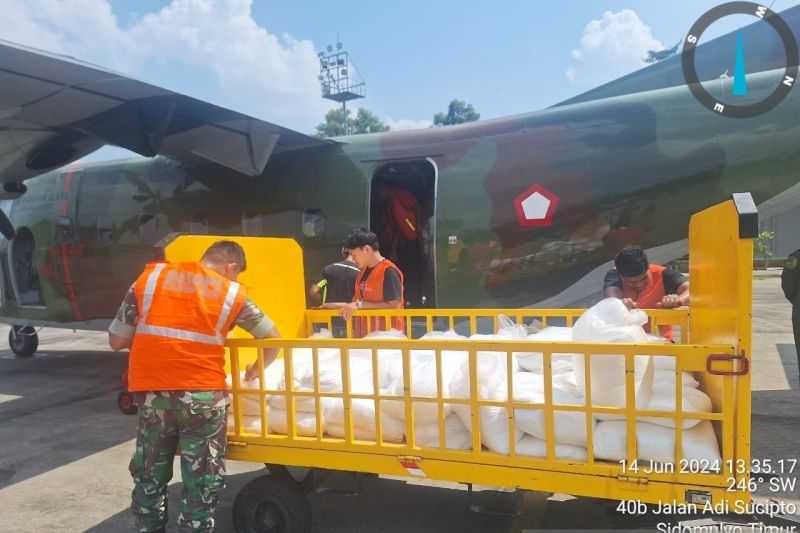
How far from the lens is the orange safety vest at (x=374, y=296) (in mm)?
4667

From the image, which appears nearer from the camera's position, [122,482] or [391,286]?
[122,482]

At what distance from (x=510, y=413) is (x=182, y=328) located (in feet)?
5.62

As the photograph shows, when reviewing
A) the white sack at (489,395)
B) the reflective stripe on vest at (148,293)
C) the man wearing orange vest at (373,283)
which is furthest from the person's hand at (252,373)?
the man wearing orange vest at (373,283)

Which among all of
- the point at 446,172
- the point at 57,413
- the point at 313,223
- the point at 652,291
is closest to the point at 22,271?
the point at 57,413

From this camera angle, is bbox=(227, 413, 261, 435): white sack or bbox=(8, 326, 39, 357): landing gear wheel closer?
bbox=(227, 413, 261, 435): white sack

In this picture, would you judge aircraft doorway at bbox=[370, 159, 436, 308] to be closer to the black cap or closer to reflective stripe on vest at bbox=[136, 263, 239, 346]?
the black cap

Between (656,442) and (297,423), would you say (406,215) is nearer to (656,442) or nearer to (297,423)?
(297,423)

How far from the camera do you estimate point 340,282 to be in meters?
5.79

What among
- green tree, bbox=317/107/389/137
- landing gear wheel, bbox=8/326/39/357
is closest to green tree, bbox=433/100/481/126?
green tree, bbox=317/107/389/137

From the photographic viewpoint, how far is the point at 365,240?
16.1 ft

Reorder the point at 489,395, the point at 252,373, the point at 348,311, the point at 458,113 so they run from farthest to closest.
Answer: the point at 458,113 < the point at 348,311 < the point at 252,373 < the point at 489,395

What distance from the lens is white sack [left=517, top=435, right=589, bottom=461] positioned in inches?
102

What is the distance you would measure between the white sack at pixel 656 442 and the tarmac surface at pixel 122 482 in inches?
45.5

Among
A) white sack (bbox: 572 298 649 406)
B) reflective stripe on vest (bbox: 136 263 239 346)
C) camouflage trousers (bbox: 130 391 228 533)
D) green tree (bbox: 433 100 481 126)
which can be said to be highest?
green tree (bbox: 433 100 481 126)
